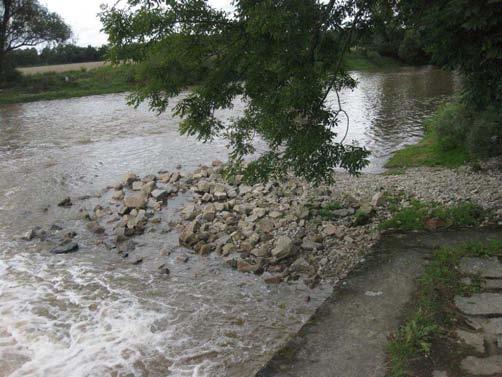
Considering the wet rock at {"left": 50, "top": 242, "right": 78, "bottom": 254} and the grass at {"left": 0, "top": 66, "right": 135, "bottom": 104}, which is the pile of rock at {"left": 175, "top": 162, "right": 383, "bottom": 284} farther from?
the grass at {"left": 0, "top": 66, "right": 135, "bottom": 104}

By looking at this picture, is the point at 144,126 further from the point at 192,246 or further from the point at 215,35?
the point at 215,35

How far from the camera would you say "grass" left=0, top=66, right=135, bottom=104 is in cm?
4441

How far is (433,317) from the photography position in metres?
5.60

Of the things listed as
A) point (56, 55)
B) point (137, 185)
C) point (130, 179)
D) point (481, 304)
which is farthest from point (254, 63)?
point (56, 55)

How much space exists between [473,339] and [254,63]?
15.2 feet

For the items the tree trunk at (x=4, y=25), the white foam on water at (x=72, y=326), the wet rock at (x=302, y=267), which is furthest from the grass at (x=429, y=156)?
the tree trunk at (x=4, y=25)

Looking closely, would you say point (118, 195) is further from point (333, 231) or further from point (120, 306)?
point (333, 231)

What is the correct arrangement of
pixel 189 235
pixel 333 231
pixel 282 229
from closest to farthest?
pixel 333 231
pixel 282 229
pixel 189 235

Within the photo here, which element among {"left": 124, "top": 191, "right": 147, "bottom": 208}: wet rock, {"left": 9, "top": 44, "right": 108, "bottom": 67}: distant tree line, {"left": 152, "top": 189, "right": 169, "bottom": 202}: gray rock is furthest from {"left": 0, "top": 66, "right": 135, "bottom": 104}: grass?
{"left": 124, "top": 191, "right": 147, "bottom": 208}: wet rock

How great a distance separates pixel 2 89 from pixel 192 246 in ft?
149

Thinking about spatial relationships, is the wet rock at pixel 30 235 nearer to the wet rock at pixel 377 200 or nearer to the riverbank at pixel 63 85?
the wet rock at pixel 377 200

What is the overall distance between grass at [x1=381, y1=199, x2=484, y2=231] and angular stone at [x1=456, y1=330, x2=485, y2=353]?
364 cm

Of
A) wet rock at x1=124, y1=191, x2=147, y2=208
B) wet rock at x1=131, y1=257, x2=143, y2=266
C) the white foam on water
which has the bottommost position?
the white foam on water

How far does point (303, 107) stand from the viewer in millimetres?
6875
